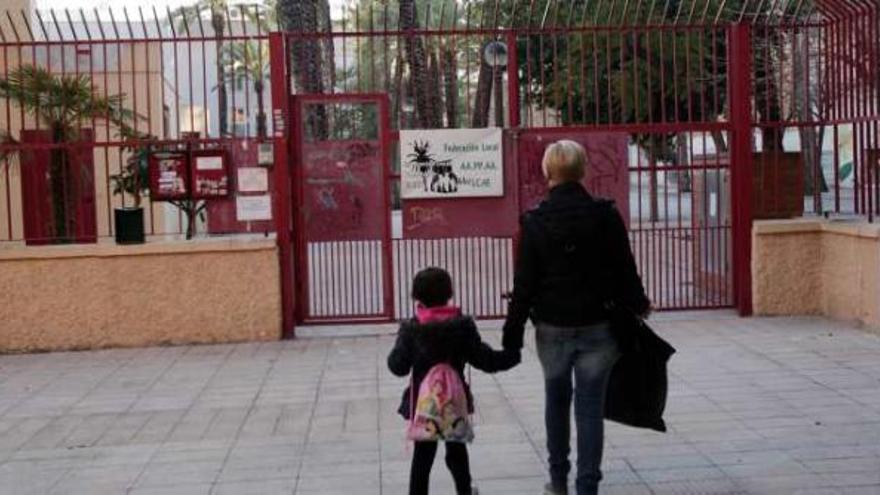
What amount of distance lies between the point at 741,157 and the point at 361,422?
5065 mm

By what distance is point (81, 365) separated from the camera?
9.32 meters

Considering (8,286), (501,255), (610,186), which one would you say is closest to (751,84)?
(610,186)

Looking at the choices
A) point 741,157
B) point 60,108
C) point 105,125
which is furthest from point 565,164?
point 60,108

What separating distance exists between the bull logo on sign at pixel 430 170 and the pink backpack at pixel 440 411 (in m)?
5.25

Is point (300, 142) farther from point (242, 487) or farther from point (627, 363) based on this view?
point (627, 363)

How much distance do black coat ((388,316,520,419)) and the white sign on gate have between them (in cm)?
513

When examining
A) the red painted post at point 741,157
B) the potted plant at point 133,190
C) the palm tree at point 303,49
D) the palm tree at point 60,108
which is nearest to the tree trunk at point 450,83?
the red painted post at point 741,157

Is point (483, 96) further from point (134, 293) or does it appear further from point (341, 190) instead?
point (134, 293)

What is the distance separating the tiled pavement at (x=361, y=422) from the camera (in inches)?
225

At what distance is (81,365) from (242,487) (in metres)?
4.15

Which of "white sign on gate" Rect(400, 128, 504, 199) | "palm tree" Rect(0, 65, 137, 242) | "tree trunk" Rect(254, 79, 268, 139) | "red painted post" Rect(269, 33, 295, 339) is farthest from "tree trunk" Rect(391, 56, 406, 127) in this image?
"palm tree" Rect(0, 65, 137, 242)

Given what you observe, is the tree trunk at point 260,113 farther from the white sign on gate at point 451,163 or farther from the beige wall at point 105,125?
the white sign on gate at point 451,163

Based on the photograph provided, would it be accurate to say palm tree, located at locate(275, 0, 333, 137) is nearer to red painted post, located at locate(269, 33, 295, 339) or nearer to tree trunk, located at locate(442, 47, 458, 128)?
tree trunk, located at locate(442, 47, 458, 128)

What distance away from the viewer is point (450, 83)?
1078 centimetres
